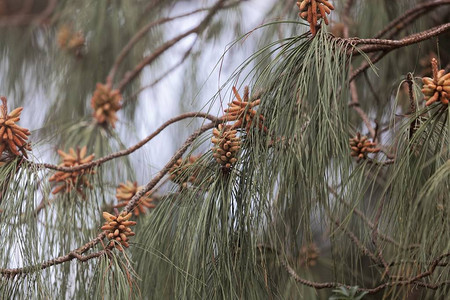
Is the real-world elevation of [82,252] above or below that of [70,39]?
below

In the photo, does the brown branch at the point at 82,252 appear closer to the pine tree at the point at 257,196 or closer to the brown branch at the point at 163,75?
the pine tree at the point at 257,196

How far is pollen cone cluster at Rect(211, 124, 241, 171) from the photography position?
93 cm

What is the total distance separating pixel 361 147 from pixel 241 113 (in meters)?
0.26

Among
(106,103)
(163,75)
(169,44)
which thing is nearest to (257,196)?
(106,103)

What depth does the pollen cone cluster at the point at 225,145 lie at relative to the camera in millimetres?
928

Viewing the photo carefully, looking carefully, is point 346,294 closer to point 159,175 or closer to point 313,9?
point 159,175

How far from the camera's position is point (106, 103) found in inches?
62.5

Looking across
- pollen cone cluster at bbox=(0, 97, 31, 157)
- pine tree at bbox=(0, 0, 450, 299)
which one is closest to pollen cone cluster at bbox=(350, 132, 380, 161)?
pine tree at bbox=(0, 0, 450, 299)

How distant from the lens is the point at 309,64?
908 mm

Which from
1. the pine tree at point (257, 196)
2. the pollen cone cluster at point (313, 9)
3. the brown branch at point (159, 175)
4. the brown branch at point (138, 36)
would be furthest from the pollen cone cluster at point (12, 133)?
the brown branch at point (138, 36)

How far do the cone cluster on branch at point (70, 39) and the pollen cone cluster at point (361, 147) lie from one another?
0.92 m

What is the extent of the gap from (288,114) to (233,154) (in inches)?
3.7

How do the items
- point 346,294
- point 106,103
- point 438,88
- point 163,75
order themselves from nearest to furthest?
point 438,88 → point 346,294 → point 106,103 → point 163,75

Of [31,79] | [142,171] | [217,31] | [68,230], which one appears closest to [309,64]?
[68,230]
